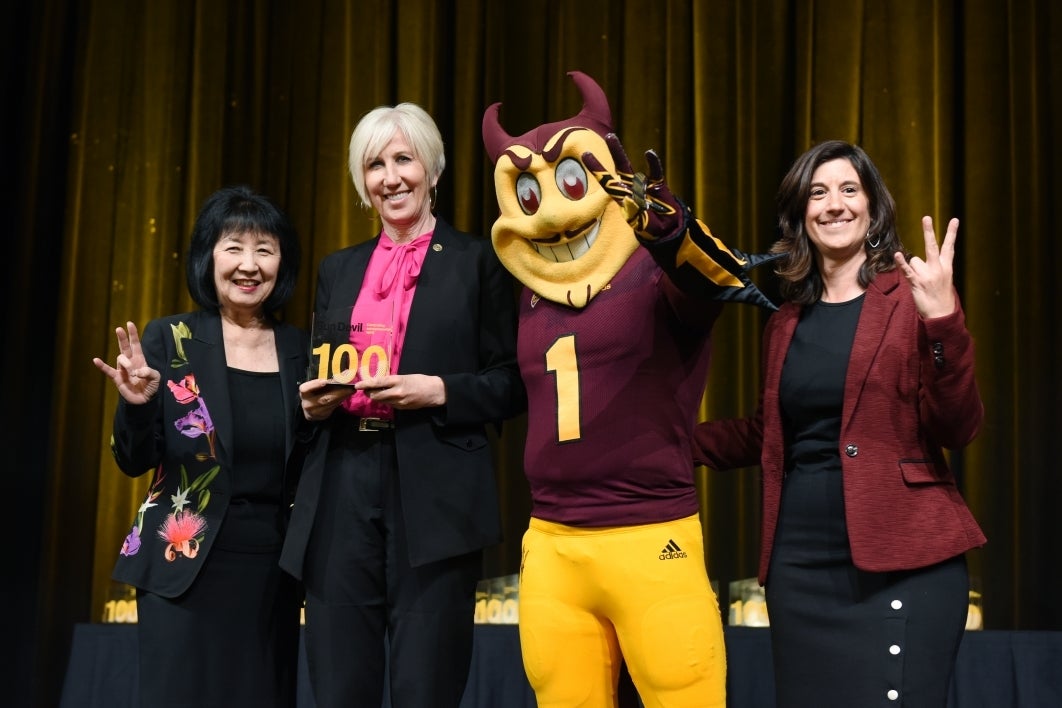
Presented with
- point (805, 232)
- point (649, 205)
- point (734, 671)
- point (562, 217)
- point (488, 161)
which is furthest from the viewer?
point (488, 161)

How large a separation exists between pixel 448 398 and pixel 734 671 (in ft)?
4.61

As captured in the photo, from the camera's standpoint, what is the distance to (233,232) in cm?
252

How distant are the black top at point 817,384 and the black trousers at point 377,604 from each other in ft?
2.37

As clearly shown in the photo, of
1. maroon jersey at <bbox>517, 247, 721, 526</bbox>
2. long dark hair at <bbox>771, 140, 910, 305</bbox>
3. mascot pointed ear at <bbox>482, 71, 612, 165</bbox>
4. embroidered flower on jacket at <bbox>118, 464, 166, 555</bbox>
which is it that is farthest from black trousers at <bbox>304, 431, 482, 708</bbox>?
long dark hair at <bbox>771, 140, 910, 305</bbox>

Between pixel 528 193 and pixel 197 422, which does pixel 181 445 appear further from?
pixel 528 193

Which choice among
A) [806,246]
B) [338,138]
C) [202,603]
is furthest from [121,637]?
[806,246]

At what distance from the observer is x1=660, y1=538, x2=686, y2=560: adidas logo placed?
6.58 ft

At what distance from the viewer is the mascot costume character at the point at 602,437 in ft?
6.52

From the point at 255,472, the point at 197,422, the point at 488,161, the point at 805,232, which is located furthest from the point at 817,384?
the point at 488,161

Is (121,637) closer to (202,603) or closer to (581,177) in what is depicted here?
(202,603)

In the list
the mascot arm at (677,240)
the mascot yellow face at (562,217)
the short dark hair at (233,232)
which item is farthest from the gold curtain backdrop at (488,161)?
the mascot arm at (677,240)

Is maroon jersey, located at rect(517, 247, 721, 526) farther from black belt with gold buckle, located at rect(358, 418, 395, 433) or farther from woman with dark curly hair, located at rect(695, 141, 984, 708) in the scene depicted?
black belt with gold buckle, located at rect(358, 418, 395, 433)

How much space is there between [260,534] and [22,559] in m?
2.03

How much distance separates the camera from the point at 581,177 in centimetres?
215
